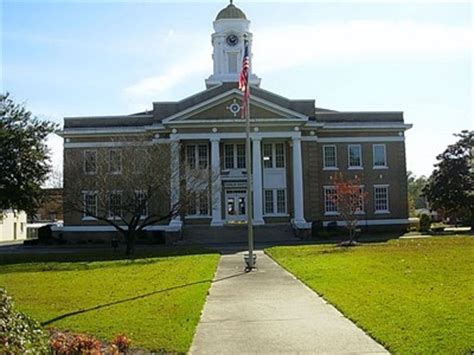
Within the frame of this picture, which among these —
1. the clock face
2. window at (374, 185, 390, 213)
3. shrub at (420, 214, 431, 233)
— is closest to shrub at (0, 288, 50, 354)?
window at (374, 185, 390, 213)

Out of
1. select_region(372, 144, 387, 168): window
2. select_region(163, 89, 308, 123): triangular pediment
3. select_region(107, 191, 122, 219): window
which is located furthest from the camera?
select_region(372, 144, 387, 168): window

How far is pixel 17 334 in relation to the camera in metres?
6.30

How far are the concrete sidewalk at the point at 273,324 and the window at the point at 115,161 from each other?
1860 centimetres

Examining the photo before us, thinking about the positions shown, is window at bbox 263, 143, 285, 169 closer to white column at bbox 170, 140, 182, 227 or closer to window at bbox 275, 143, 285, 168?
window at bbox 275, 143, 285, 168

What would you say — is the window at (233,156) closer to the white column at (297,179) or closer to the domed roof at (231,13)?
the white column at (297,179)

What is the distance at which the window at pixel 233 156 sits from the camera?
47719mm

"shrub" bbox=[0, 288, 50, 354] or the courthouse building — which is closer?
"shrub" bbox=[0, 288, 50, 354]

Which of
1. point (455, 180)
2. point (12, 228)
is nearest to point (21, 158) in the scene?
point (455, 180)

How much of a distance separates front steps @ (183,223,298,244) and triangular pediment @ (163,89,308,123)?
7.94 meters

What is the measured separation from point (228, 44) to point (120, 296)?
42.0 metres

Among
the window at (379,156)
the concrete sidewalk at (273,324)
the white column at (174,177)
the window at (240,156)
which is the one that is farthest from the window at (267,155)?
the concrete sidewalk at (273,324)

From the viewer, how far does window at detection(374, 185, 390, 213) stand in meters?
49.7

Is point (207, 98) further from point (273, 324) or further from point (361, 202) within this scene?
point (273, 324)

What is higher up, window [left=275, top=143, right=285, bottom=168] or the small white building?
window [left=275, top=143, right=285, bottom=168]
